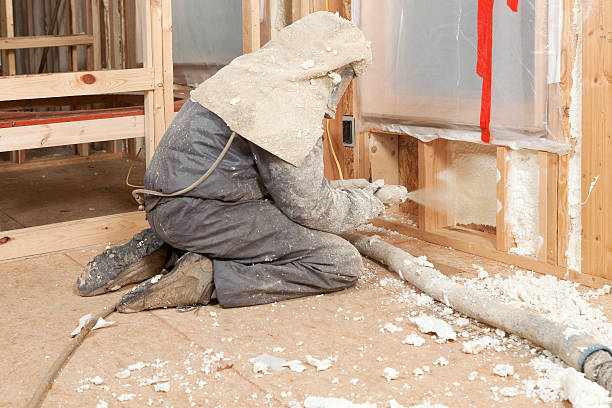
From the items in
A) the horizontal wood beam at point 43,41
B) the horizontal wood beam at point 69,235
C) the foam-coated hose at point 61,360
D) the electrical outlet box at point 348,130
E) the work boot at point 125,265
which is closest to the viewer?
the foam-coated hose at point 61,360

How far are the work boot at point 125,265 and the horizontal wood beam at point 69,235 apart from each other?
1.79ft

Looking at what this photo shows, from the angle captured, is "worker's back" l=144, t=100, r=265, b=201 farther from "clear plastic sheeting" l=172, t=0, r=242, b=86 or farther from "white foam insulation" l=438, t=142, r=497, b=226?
"clear plastic sheeting" l=172, t=0, r=242, b=86

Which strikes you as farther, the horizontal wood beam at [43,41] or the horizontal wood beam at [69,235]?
the horizontal wood beam at [43,41]

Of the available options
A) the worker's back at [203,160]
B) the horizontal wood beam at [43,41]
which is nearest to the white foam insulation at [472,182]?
the worker's back at [203,160]

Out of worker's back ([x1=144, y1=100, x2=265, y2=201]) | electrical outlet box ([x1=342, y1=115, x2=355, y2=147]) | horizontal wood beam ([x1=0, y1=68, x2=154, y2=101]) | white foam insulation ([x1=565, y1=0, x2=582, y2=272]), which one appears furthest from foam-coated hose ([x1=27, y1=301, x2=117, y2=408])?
white foam insulation ([x1=565, y1=0, x2=582, y2=272])

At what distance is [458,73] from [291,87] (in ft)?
A: 3.15

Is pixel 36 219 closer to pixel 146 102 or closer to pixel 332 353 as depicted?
pixel 146 102

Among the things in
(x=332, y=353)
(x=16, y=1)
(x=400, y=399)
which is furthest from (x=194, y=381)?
(x=16, y=1)

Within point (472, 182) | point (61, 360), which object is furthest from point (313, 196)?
point (472, 182)

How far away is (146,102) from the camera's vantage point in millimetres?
3523

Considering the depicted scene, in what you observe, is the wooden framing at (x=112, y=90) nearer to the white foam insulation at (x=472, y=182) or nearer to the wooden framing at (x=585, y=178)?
the white foam insulation at (x=472, y=182)

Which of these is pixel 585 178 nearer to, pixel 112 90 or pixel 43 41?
pixel 112 90

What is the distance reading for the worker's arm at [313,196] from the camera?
2.54 meters

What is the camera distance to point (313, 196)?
261cm
